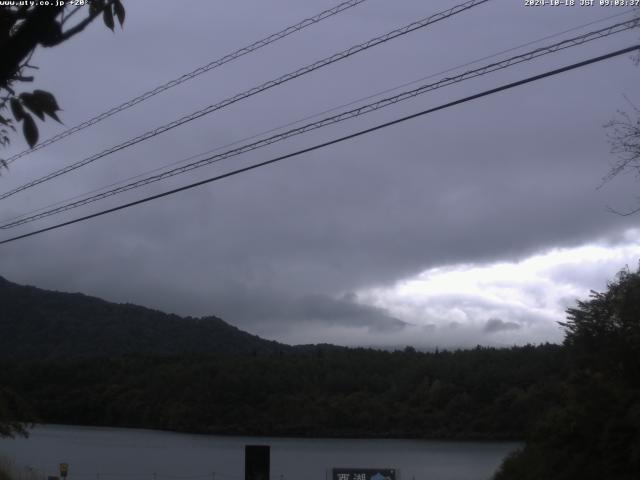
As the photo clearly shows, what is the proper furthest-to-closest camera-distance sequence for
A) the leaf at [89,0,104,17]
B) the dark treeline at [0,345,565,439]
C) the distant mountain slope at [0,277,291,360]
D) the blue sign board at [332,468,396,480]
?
the distant mountain slope at [0,277,291,360] → the dark treeline at [0,345,565,439] → the blue sign board at [332,468,396,480] → the leaf at [89,0,104,17]

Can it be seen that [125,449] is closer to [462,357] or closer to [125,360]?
[125,360]

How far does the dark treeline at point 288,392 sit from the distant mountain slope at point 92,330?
9676mm

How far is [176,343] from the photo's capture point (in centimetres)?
9819

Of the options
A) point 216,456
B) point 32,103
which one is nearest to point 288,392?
point 216,456

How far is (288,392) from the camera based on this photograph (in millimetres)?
65938

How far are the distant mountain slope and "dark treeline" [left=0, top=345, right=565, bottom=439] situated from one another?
9.68 m

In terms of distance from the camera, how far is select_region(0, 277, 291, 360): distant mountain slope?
74.2m

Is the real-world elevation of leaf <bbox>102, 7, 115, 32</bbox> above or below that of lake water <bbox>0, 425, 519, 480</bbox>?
above

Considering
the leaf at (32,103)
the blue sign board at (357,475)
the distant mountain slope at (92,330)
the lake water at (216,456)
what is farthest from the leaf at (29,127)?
the distant mountain slope at (92,330)

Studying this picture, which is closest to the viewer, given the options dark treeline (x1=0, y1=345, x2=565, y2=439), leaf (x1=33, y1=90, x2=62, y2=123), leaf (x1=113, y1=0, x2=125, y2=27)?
leaf (x1=33, y1=90, x2=62, y2=123)

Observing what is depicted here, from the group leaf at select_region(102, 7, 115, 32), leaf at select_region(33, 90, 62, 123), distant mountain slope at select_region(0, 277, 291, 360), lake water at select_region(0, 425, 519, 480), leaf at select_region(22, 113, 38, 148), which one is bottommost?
lake water at select_region(0, 425, 519, 480)

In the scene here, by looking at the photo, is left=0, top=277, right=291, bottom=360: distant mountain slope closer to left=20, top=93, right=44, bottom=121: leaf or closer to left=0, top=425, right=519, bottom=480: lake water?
left=0, top=425, right=519, bottom=480: lake water

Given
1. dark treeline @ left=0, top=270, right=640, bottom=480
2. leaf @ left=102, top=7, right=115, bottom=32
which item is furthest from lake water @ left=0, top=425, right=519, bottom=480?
leaf @ left=102, top=7, right=115, bottom=32

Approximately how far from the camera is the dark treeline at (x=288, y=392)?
5200cm
